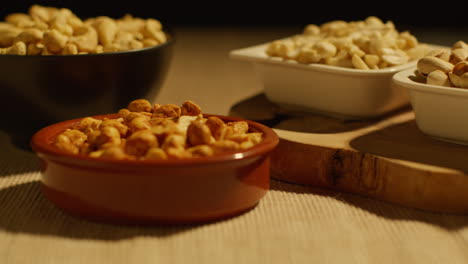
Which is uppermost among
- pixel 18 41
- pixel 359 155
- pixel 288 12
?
pixel 18 41

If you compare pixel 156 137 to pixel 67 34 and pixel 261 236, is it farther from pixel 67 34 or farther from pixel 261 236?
pixel 67 34

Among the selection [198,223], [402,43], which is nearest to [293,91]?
[402,43]

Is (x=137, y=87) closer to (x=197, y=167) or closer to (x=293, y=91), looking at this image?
(x=293, y=91)

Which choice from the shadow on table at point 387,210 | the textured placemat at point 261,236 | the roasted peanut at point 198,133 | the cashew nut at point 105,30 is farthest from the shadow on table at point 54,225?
the cashew nut at point 105,30

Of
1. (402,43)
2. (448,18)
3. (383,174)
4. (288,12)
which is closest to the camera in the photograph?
(383,174)

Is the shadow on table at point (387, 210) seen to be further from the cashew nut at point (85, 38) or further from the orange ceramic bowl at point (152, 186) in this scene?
the cashew nut at point (85, 38)

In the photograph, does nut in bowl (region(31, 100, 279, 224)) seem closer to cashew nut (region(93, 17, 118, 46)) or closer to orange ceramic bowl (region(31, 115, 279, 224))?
orange ceramic bowl (region(31, 115, 279, 224))

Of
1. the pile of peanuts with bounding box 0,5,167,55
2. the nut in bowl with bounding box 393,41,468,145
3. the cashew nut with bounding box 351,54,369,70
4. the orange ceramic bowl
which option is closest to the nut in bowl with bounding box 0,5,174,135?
the pile of peanuts with bounding box 0,5,167,55
